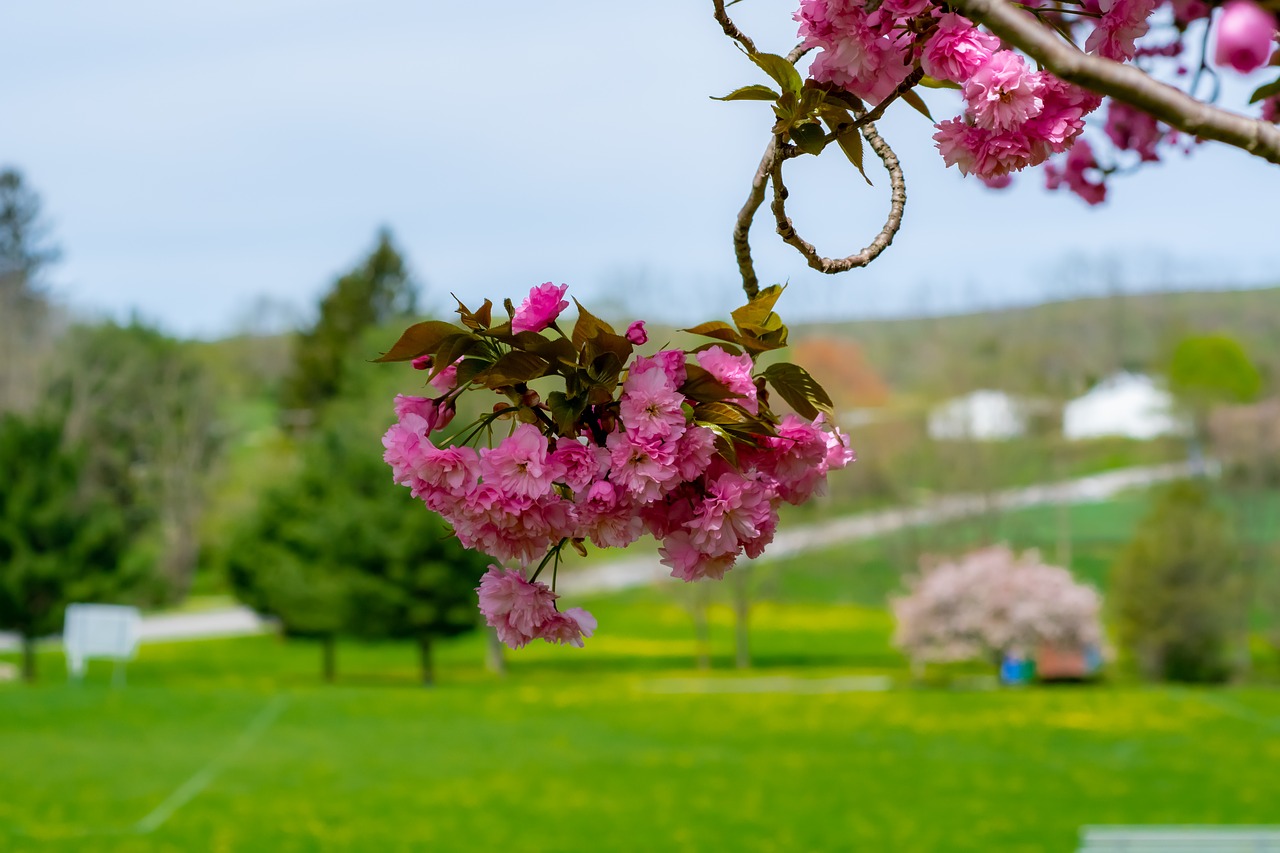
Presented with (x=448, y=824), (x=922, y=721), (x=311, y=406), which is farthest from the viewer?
(x=311, y=406)

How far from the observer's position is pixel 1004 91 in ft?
4.40

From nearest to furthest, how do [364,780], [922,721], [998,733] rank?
[364,780] → [998,733] → [922,721]

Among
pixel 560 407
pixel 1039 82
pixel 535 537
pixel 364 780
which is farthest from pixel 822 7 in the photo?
pixel 364 780

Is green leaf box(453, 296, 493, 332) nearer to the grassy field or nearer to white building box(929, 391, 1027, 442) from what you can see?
the grassy field

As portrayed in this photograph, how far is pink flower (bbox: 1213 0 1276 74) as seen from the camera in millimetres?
851

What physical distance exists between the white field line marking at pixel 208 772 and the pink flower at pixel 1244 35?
1030cm

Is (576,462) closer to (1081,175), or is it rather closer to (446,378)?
(446,378)

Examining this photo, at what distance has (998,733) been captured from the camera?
1567 centimetres

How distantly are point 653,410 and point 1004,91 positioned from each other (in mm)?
475

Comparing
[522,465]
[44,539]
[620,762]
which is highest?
[522,465]

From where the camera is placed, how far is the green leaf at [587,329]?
1.33 m

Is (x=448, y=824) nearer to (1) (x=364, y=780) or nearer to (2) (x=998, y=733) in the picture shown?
(1) (x=364, y=780)

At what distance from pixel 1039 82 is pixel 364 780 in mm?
12238

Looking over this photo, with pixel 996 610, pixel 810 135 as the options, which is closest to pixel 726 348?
pixel 810 135
